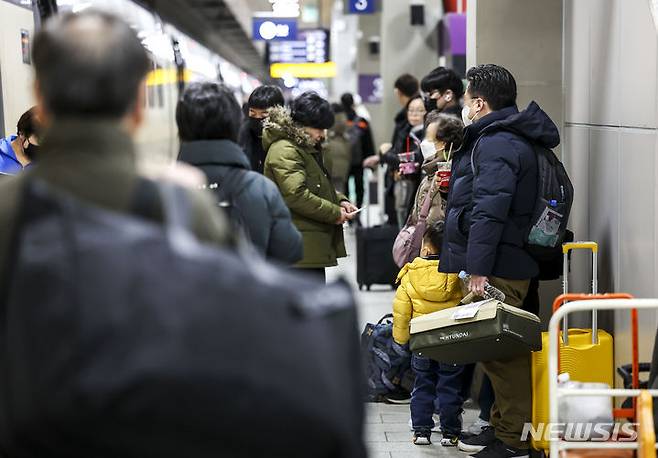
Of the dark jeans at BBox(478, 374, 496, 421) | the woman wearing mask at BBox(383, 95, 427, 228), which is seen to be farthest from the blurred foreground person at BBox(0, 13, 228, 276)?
the woman wearing mask at BBox(383, 95, 427, 228)

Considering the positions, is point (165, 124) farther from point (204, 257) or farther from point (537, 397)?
point (204, 257)

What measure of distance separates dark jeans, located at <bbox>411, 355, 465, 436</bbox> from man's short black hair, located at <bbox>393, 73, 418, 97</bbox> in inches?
156

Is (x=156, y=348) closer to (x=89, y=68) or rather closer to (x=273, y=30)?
(x=89, y=68)

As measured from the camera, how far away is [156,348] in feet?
6.24

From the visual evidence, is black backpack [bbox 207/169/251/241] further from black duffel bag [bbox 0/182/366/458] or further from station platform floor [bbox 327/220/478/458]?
black duffel bag [bbox 0/182/366/458]

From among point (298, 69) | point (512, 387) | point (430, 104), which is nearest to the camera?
point (512, 387)

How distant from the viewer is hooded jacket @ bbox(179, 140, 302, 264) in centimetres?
387

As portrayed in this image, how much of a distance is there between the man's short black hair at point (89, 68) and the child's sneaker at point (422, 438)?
408 centimetres

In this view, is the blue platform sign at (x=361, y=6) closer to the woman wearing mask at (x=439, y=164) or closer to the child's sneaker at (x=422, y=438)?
the woman wearing mask at (x=439, y=164)

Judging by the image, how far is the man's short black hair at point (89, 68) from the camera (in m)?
2.16

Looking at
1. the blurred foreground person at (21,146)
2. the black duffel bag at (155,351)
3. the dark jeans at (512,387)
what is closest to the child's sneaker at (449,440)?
the dark jeans at (512,387)

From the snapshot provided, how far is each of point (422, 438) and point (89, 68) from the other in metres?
4.19

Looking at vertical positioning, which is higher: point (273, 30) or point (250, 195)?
point (273, 30)

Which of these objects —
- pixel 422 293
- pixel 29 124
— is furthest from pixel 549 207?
pixel 29 124
